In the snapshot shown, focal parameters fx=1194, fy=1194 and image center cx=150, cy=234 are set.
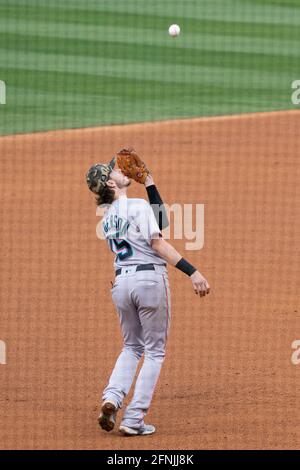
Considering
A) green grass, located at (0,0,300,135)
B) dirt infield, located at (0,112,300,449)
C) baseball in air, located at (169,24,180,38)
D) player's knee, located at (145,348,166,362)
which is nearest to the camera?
player's knee, located at (145,348,166,362)

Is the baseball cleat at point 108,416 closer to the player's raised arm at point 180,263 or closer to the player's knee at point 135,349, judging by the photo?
the player's knee at point 135,349

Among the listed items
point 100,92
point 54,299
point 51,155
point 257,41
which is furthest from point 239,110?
point 54,299

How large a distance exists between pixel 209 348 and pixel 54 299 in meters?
1.73

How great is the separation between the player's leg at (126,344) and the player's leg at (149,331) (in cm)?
8

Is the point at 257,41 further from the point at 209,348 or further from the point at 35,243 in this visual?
the point at 209,348

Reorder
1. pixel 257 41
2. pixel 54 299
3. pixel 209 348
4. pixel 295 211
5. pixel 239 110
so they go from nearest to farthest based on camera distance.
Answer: pixel 209 348 → pixel 54 299 → pixel 295 211 → pixel 239 110 → pixel 257 41

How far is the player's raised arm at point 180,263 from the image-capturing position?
681 cm

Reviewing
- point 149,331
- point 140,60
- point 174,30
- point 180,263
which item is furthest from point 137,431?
point 174,30

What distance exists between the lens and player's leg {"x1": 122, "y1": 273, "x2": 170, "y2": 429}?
6.91m

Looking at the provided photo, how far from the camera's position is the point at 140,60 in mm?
20141

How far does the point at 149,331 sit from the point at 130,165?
993 mm

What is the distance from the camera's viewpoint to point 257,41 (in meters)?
21.7

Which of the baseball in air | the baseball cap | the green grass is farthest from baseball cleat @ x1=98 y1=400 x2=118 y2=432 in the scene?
the baseball in air

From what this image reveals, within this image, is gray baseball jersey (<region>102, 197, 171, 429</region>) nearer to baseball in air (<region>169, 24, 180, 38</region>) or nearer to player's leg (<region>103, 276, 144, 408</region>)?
player's leg (<region>103, 276, 144, 408</region>)
